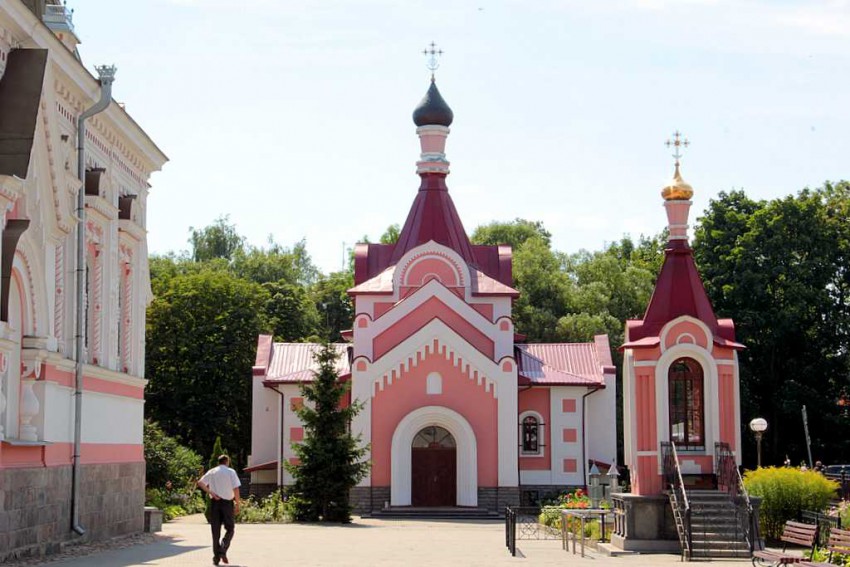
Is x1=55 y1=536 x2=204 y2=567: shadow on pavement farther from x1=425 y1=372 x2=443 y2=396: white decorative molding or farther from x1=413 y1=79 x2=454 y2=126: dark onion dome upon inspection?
x1=413 y1=79 x2=454 y2=126: dark onion dome

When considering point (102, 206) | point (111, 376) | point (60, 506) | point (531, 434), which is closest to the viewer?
point (60, 506)

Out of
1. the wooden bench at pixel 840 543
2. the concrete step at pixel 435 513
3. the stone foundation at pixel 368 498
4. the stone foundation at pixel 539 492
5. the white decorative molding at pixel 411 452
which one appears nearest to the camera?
the wooden bench at pixel 840 543

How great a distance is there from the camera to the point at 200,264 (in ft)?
240

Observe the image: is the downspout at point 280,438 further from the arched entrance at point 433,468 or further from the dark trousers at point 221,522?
the dark trousers at point 221,522

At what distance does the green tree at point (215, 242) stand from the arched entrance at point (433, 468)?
4486cm

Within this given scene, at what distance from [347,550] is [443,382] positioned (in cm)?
1749

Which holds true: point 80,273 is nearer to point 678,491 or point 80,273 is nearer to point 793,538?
point 678,491

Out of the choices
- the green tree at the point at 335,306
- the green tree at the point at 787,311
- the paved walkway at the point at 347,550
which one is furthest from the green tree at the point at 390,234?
the paved walkway at the point at 347,550

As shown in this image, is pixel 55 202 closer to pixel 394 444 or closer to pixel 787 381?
pixel 394 444

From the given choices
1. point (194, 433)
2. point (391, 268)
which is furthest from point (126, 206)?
point (194, 433)

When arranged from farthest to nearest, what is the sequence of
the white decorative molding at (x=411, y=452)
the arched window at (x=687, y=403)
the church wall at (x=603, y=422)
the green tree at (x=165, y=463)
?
1. the church wall at (x=603, y=422)
2. the green tree at (x=165, y=463)
3. the white decorative molding at (x=411, y=452)
4. the arched window at (x=687, y=403)

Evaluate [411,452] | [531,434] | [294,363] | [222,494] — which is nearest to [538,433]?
[531,434]

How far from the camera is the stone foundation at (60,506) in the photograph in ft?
56.6

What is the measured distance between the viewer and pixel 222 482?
17.6 m
